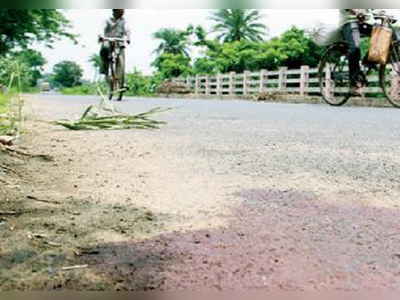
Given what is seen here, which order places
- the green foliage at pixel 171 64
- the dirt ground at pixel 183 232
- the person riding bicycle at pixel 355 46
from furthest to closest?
the person riding bicycle at pixel 355 46 → the green foliage at pixel 171 64 → the dirt ground at pixel 183 232

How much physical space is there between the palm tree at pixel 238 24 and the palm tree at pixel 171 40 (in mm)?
78

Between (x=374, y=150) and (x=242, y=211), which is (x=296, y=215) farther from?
(x=374, y=150)

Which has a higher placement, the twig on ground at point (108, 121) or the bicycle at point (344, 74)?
the bicycle at point (344, 74)

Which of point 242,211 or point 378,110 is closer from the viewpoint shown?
point 242,211

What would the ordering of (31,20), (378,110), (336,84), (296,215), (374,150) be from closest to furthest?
1. (296,215)
2. (31,20)
3. (374,150)
4. (378,110)
5. (336,84)

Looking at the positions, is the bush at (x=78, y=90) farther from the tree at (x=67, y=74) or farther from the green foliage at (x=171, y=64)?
the green foliage at (x=171, y=64)

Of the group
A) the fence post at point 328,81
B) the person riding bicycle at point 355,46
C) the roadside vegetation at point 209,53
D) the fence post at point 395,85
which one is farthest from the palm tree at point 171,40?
the fence post at point 328,81

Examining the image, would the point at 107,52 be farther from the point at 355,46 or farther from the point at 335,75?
the point at 335,75

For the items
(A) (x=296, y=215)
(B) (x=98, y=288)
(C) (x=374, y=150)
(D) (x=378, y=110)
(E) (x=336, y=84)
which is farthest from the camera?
(E) (x=336, y=84)

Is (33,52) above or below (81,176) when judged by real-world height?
above

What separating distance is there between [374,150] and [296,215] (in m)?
0.63

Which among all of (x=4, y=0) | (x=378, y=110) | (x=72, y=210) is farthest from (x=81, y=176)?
(x=378, y=110)

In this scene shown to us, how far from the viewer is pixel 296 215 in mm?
703

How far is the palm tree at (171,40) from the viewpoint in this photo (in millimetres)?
1027
